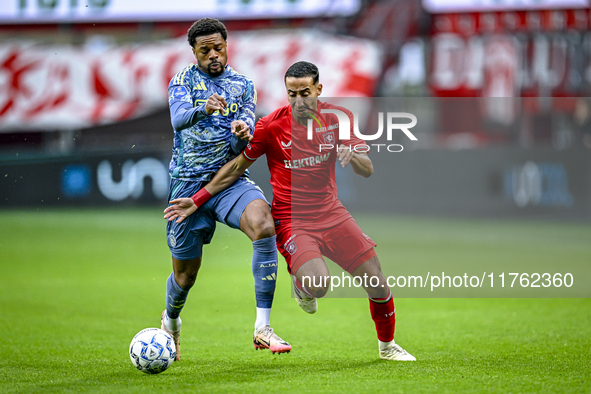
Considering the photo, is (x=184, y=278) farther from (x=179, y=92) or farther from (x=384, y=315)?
(x=384, y=315)

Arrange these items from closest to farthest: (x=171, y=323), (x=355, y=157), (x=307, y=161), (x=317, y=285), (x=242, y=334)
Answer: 1. (x=355, y=157)
2. (x=317, y=285)
3. (x=307, y=161)
4. (x=171, y=323)
5. (x=242, y=334)

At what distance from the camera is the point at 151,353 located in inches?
171

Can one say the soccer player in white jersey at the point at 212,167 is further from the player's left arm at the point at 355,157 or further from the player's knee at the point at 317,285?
the player's left arm at the point at 355,157

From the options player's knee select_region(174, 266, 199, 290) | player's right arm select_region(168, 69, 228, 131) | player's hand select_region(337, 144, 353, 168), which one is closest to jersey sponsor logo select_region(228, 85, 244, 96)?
player's right arm select_region(168, 69, 228, 131)

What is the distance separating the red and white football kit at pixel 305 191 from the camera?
4773 mm

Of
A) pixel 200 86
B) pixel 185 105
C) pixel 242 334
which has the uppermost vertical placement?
pixel 200 86

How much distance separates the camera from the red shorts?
4.71 m

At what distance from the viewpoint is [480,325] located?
6.36 m

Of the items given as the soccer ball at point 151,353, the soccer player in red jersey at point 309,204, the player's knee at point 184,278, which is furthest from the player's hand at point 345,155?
the soccer ball at point 151,353

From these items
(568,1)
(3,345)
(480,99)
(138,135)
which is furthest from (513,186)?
(3,345)

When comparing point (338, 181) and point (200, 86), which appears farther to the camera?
point (338, 181)

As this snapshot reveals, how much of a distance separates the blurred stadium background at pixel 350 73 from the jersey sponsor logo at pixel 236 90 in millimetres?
11845

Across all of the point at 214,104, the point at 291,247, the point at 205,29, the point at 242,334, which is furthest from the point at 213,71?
the point at 242,334

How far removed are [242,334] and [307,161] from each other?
1911 mm
